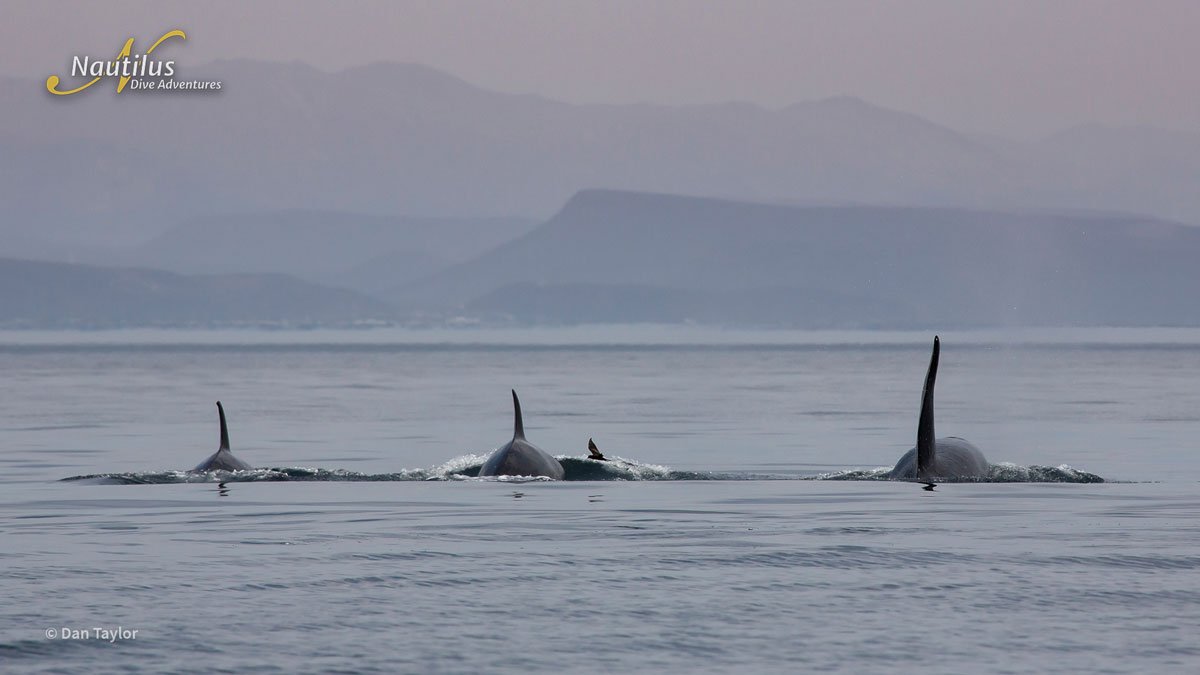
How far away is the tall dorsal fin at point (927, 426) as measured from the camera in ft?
76.6

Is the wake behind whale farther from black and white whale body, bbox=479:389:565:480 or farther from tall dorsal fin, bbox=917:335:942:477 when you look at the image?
tall dorsal fin, bbox=917:335:942:477

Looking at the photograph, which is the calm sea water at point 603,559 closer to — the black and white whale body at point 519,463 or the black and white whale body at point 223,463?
the black and white whale body at point 519,463

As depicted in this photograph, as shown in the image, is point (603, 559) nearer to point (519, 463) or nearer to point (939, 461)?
point (519, 463)

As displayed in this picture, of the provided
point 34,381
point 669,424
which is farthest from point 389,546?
point 34,381

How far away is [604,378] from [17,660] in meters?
80.3

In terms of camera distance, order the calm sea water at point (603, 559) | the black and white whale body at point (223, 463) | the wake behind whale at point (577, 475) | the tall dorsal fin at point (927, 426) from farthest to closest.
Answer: the black and white whale body at point (223, 463) < the wake behind whale at point (577, 475) < the tall dorsal fin at point (927, 426) < the calm sea water at point (603, 559)

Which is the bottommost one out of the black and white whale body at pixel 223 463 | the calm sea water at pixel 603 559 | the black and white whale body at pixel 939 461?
the calm sea water at pixel 603 559

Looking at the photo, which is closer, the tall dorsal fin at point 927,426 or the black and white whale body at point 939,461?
the tall dorsal fin at point 927,426

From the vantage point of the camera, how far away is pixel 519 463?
27.2m

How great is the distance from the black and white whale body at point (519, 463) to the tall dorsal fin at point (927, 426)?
563 centimetres

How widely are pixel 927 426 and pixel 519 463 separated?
6476mm

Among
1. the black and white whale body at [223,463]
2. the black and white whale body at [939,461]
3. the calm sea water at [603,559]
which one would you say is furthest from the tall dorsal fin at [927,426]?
the black and white whale body at [223,463]

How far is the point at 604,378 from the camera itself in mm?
92750

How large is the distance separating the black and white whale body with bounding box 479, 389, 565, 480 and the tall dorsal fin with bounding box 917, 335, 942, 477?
563 centimetres
